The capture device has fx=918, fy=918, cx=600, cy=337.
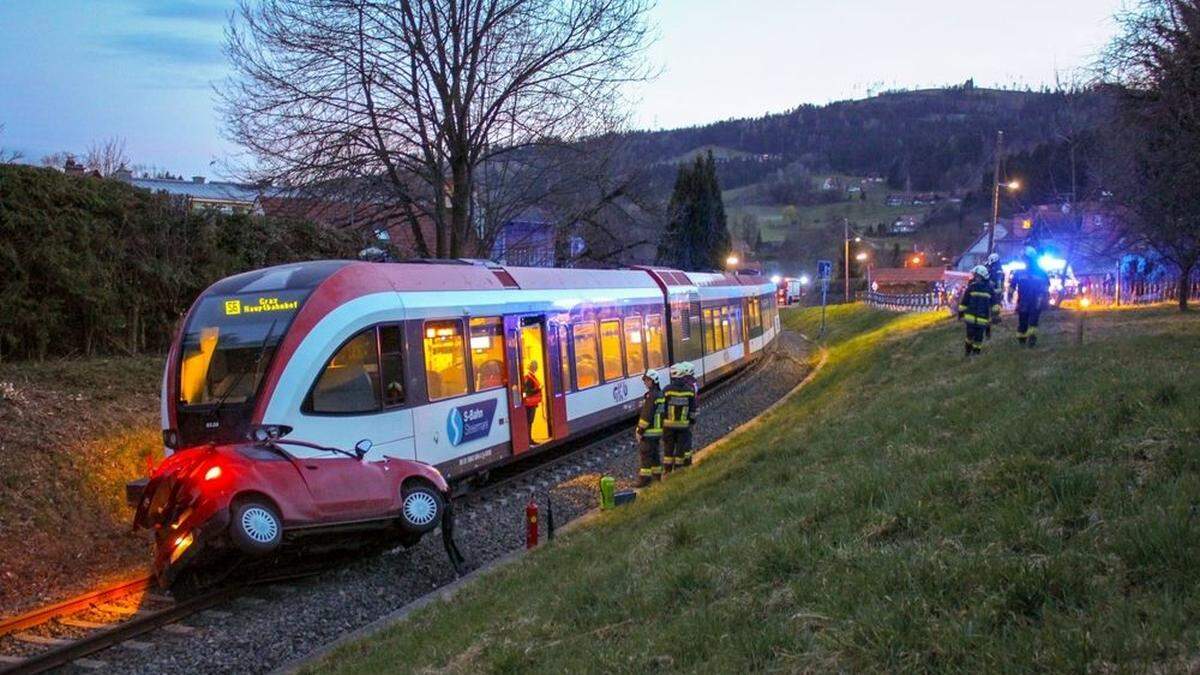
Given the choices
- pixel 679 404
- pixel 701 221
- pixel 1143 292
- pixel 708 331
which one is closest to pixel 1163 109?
pixel 679 404

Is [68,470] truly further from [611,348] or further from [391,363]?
[611,348]

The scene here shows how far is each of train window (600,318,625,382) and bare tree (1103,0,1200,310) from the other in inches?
351

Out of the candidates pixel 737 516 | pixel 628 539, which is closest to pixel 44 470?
pixel 628 539

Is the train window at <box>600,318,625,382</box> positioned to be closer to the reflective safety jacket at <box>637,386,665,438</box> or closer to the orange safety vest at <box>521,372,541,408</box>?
the orange safety vest at <box>521,372,541,408</box>

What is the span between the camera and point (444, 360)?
471 inches

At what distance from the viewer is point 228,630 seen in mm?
7863

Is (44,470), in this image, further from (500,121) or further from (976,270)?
(976,270)

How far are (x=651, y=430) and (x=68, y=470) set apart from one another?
7197 millimetres

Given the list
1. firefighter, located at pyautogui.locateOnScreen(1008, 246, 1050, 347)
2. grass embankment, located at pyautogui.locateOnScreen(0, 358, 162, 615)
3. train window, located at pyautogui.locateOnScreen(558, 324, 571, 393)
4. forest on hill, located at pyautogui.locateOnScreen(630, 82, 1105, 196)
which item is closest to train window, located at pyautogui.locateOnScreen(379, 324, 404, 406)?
grass embankment, located at pyautogui.locateOnScreen(0, 358, 162, 615)

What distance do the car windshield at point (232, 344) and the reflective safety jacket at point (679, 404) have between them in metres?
4.79

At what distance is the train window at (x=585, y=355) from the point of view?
15.8m

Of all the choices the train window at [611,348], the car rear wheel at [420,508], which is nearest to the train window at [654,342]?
the train window at [611,348]

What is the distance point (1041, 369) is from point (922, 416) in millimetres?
2550

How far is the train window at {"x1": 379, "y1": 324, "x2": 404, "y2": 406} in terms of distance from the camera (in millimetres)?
10789
